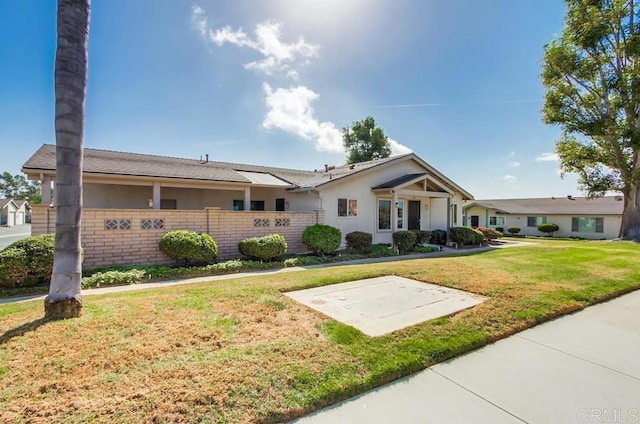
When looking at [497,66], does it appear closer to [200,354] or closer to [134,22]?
[134,22]

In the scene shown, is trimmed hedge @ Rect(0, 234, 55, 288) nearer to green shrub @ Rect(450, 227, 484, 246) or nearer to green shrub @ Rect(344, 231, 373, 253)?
green shrub @ Rect(344, 231, 373, 253)

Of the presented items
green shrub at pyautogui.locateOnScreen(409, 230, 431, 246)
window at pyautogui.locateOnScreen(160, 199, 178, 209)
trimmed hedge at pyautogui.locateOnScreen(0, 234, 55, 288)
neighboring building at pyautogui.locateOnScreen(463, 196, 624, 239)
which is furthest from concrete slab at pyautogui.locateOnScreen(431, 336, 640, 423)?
neighboring building at pyautogui.locateOnScreen(463, 196, 624, 239)

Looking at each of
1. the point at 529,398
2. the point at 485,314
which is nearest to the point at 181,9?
the point at 485,314

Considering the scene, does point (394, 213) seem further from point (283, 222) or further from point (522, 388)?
point (522, 388)

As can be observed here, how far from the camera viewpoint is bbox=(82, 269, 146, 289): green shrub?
24.7ft

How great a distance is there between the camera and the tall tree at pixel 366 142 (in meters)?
38.3

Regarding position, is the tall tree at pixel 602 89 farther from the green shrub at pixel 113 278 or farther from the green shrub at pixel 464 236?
the green shrub at pixel 113 278

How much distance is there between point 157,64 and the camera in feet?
36.9

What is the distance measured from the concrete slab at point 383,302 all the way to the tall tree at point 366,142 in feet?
107

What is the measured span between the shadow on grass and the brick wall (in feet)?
16.8

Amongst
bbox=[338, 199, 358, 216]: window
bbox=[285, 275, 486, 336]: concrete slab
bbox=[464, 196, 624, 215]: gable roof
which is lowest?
bbox=[285, 275, 486, 336]: concrete slab

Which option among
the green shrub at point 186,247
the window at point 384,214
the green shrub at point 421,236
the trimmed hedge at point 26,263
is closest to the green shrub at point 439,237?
the green shrub at point 421,236

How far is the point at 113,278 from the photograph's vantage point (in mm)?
7797

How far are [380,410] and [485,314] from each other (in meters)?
3.12
